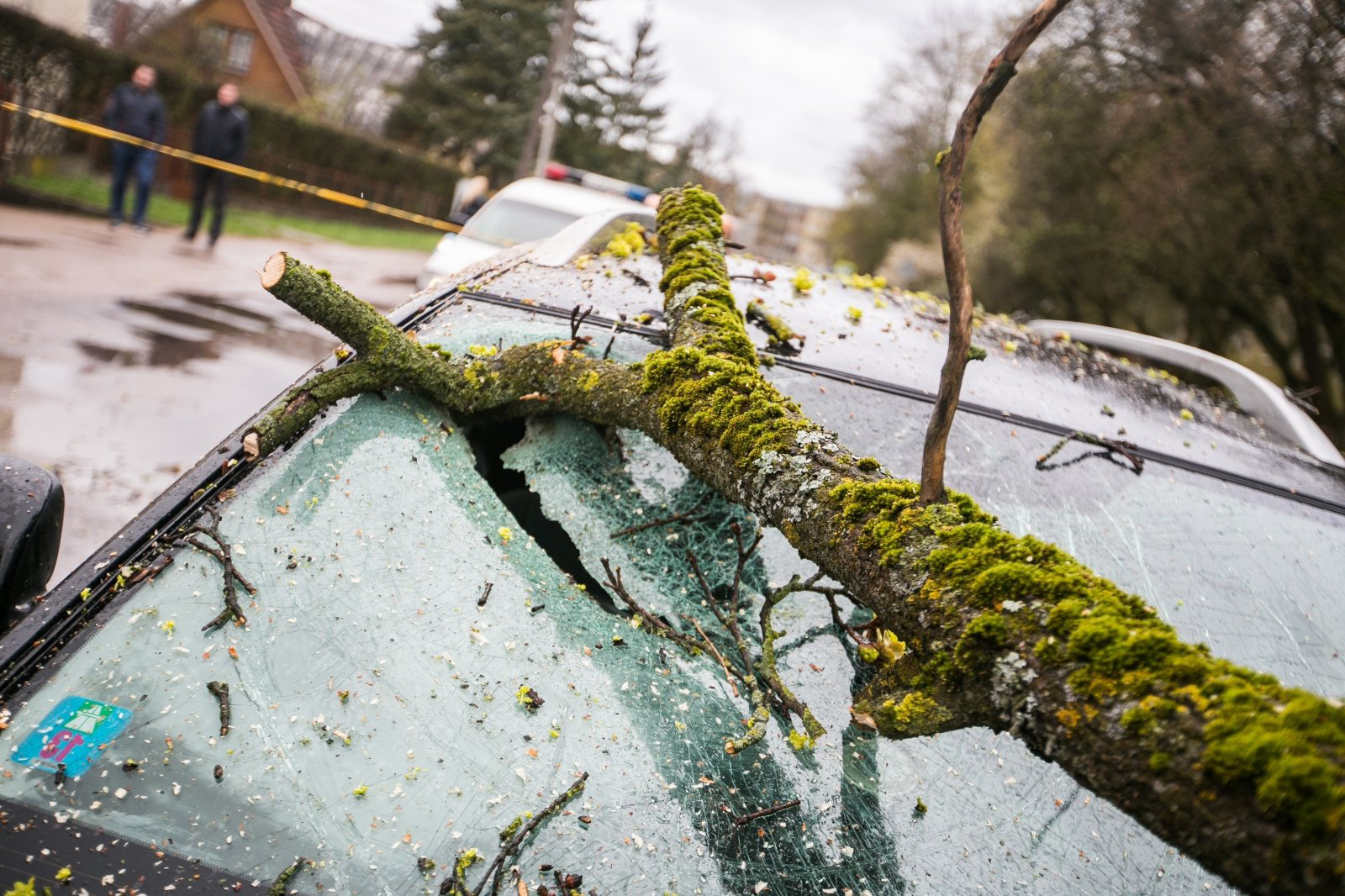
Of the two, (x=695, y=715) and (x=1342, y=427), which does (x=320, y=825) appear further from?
(x=1342, y=427)

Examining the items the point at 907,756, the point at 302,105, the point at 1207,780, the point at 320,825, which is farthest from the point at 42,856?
the point at 302,105

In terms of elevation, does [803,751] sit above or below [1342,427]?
below

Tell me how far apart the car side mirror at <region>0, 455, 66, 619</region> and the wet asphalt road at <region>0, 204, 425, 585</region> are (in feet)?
6.09

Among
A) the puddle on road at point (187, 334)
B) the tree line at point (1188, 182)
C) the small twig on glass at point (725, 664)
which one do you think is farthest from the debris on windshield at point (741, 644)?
the tree line at point (1188, 182)

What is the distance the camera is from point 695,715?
1628 mm

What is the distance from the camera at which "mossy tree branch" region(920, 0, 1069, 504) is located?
1351 millimetres

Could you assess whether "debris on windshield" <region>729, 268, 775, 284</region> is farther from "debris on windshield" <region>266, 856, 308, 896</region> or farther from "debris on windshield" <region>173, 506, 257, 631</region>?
"debris on windshield" <region>266, 856, 308, 896</region>

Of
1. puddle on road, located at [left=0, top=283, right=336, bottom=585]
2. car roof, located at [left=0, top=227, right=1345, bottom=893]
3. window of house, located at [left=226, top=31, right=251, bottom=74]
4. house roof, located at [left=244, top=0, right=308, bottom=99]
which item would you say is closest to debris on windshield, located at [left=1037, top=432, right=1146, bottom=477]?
car roof, located at [left=0, top=227, right=1345, bottom=893]

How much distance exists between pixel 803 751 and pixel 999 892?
372 millimetres

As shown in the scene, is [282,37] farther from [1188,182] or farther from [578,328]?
[578,328]

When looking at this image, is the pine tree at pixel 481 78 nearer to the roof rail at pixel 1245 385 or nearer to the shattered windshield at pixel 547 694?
the roof rail at pixel 1245 385

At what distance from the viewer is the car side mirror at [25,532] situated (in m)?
1.59

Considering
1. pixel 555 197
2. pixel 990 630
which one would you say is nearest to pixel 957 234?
pixel 990 630

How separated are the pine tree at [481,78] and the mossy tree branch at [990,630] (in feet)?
89.4
